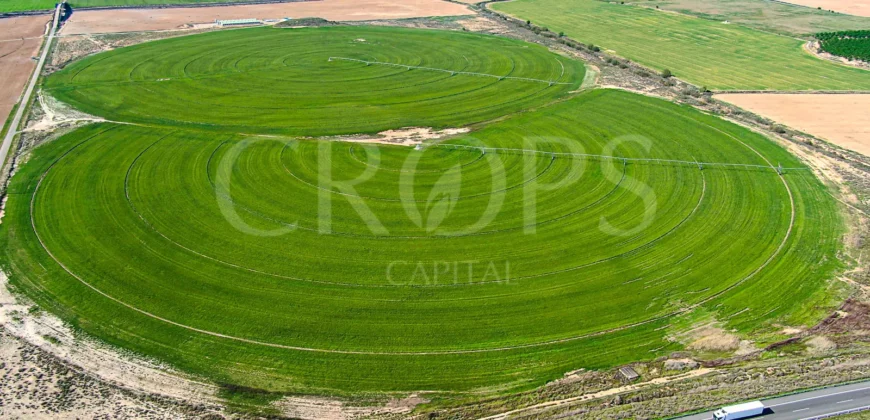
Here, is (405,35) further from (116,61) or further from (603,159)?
(603,159)

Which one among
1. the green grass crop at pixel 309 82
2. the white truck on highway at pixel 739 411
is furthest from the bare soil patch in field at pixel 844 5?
the white truck on highway at pixel 739 411

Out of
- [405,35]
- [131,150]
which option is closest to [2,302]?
[131,150]

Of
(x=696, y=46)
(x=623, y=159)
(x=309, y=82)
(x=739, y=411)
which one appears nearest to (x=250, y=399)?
(x=739, y=411)

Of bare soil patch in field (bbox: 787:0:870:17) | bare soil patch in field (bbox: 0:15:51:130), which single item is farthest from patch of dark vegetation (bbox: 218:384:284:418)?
bare soil patch in field (bbox: 787:0:870:17)

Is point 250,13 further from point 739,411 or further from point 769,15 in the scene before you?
point 739,411

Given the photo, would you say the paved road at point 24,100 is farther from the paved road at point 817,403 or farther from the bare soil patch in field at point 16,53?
the paved road at point 817,403
